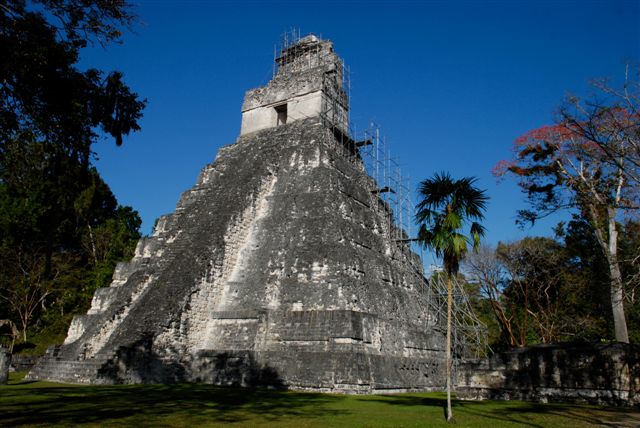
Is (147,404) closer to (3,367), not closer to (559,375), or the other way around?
(3,367)

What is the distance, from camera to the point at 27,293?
2623 cm

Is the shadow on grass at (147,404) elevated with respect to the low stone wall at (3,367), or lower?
lower

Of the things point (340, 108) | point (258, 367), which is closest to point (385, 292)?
point (258, 367)

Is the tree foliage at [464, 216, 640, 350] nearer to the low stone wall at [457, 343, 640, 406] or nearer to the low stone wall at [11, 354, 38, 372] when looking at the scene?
the low stone wall at [457, 343, 640, 406]

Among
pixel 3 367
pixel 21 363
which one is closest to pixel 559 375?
pixel 3 367

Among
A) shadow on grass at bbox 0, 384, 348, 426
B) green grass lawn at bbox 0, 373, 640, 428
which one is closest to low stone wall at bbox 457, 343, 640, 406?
green grass lawn at bbox 0, 373, 640, 428

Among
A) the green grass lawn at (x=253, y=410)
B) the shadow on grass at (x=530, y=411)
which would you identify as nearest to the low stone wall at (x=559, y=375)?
the shadow on grass at (x=530, y=411)

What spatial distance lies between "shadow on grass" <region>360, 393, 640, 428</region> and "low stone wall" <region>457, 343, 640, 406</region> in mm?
446

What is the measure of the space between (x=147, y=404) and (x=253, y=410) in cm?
189

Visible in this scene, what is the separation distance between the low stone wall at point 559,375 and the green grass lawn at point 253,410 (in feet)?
1.83

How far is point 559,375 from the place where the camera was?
1022 cm

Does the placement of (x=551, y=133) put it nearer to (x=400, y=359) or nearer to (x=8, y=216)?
(x=400, y=359)

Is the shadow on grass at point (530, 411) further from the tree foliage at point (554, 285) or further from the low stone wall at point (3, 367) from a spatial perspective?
the tree foliage at point (554, 285)

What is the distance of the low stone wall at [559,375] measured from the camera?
31.0ft
